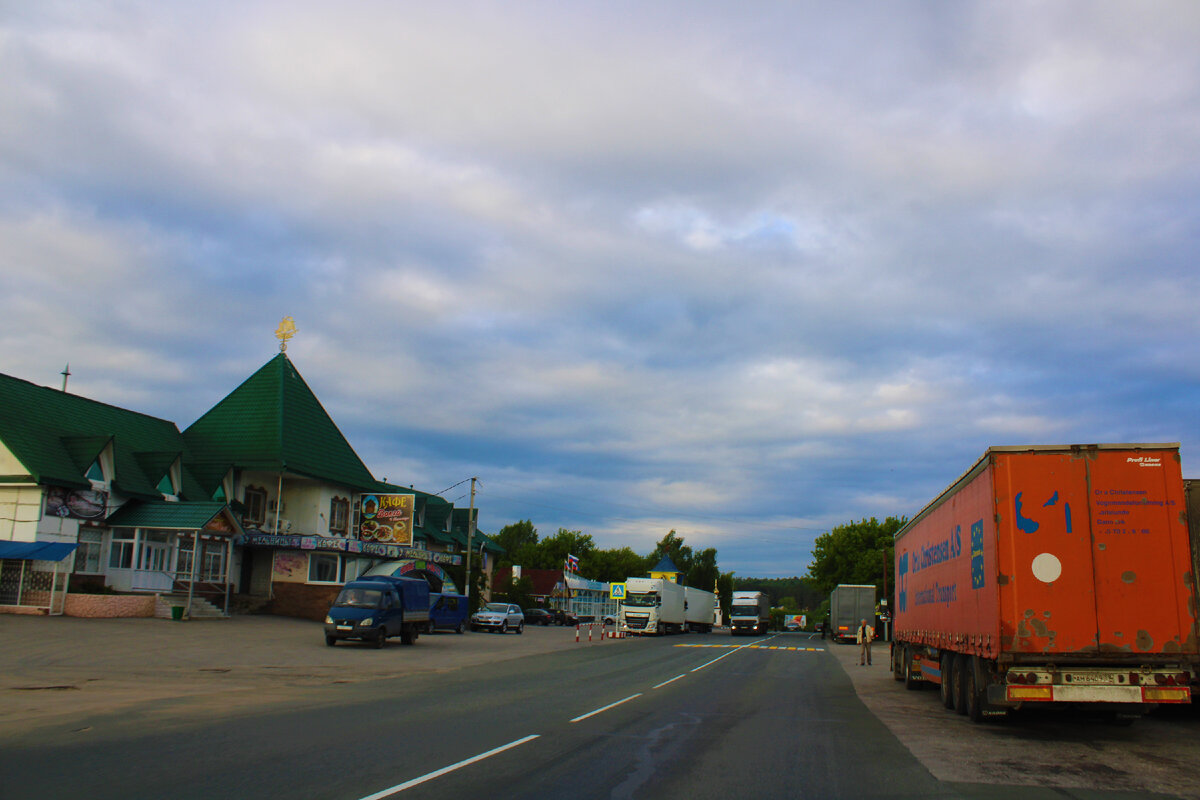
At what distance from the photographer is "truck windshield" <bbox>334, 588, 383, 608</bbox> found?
2830 centimetres

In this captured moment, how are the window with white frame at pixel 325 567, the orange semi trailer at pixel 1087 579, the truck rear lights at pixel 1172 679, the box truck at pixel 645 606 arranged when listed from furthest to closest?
the box truck at pixel 645 606
the window with white frame at pixel 325 567
the orange semi trailer at pixel 1087 579
the truck rear lights at pixel 1172 679

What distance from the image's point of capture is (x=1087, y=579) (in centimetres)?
1195

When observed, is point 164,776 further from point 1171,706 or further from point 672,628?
point 672,628

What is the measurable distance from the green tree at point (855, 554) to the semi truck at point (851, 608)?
19255 mm

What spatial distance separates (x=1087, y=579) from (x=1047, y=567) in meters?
0.55

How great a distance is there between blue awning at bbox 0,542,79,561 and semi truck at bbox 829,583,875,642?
135 ft

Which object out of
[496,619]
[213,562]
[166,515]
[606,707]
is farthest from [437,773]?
[496,619]

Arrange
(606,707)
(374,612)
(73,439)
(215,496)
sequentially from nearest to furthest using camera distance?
(606,707) → (374,612) → (73,439) → (215,496)

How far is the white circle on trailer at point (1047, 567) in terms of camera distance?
12.0 metres

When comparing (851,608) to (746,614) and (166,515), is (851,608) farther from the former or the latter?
(166,515)

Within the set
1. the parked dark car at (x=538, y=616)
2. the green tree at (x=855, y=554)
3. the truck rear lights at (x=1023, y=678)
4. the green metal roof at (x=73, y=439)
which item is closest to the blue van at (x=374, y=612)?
the green metal roof at (x=73, y=439)

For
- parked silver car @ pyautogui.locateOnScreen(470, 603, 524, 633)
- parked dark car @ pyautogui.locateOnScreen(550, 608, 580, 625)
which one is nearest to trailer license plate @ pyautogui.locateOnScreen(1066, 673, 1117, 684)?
parked silver car @ pyautogui.locateOnScreen(470, 603, 524, 633)

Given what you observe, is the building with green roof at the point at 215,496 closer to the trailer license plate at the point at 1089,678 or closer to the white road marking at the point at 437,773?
the white road marking at the point at 437,773

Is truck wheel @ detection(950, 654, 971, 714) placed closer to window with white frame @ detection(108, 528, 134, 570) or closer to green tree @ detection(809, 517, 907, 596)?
window with white frame @ detection(108, 528, 134, 570)
